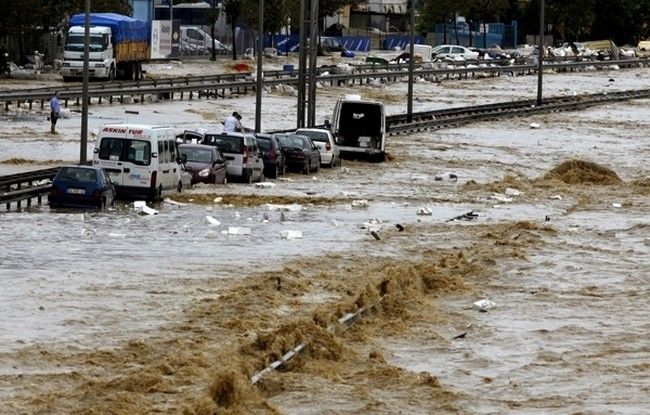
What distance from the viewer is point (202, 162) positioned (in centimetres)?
4678

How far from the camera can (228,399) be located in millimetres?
18953

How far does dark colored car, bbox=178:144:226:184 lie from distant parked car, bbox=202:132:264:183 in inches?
30.6

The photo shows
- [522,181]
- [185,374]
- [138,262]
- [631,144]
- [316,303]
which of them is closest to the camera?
[185,374]

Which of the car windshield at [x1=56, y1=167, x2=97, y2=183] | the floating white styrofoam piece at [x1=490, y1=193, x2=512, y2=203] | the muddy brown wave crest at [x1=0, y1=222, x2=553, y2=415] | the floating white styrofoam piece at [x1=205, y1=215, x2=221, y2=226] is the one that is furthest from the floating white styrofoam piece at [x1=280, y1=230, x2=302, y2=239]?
the floating white styrofoam piece at [x1=490, y1=193, x2=512, y2=203]

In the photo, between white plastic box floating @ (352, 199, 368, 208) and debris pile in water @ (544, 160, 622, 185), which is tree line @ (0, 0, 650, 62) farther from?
white plastic box floating @ (352, 199, 368, 208)

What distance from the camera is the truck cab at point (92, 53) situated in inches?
3563

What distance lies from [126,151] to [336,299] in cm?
1418

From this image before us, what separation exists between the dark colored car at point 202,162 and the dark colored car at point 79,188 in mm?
6689

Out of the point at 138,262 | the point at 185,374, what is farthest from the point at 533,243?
the point at 185,374

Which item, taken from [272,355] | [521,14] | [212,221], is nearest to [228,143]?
[212,221]

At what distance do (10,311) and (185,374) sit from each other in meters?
5.75

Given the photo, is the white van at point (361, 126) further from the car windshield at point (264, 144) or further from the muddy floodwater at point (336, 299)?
the car windshield at point (264, 144)

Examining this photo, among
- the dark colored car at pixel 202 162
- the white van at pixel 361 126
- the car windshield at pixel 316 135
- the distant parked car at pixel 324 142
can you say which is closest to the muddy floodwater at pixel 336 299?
the dark colored car at pixel 202 162

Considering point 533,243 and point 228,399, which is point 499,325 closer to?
point 228,399
